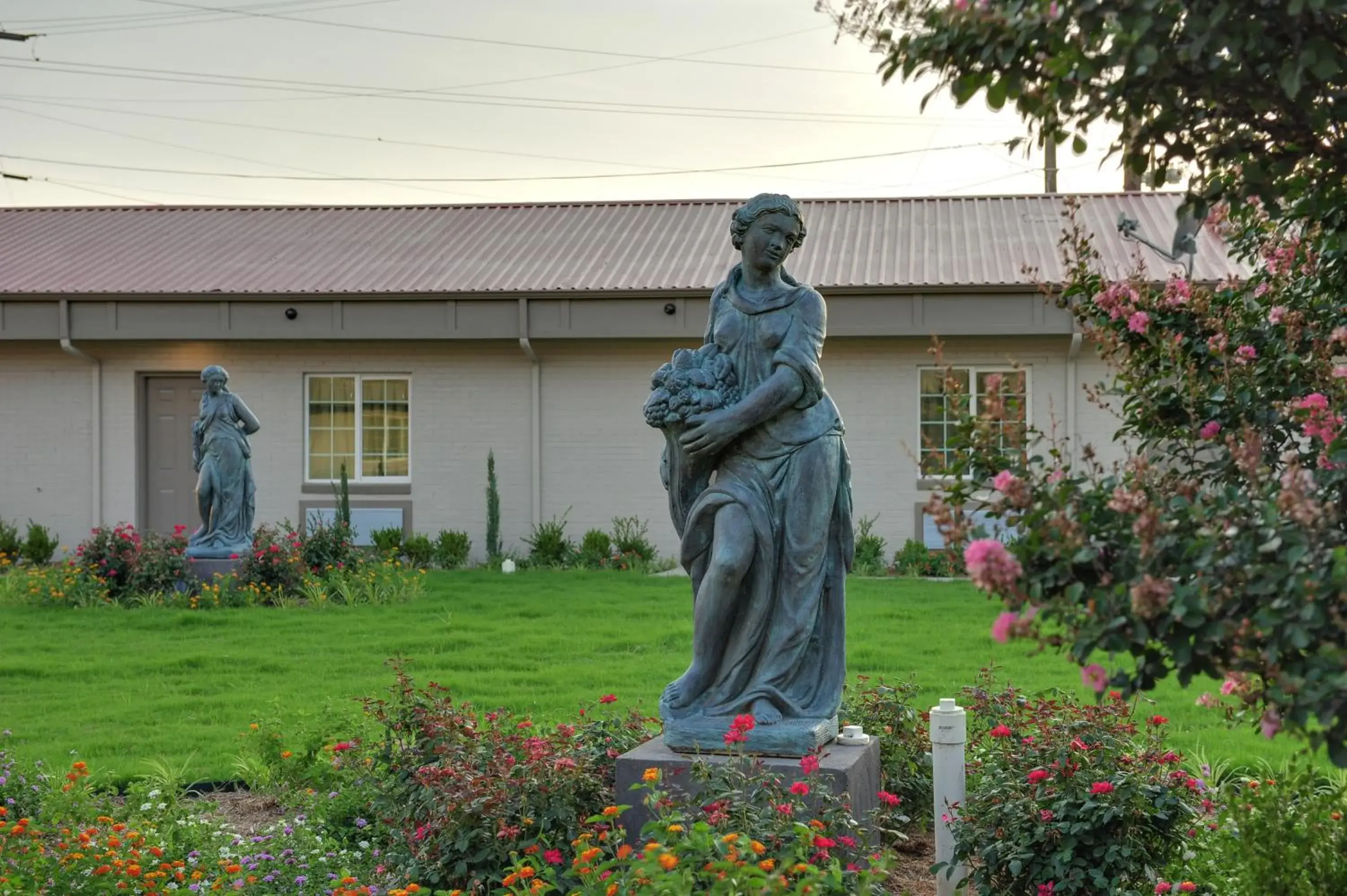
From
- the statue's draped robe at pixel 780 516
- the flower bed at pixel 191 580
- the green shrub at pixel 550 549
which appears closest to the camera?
the statue's draped robe at pixel 780 516

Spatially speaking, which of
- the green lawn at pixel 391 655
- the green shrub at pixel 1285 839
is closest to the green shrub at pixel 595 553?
the green lawn at pixel 391 655

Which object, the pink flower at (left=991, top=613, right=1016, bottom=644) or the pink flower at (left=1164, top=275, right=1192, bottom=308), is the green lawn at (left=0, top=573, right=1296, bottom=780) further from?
the pink flower at (left=991, top=613, right=1016, bottom=644)

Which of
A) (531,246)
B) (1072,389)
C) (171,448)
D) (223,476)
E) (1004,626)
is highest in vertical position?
(531,246)

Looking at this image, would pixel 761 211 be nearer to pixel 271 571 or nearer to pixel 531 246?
pixel 271 571

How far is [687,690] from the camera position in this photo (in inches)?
216

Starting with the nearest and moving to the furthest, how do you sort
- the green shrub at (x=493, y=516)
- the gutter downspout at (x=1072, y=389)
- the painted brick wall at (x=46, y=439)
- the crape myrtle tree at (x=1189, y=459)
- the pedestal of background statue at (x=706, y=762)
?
the crape myrtle tree at (x=1189, y=459) < the pedestal of background statue at (x=706, y=762) < the gutter downspout at (x=1072, y=389) < the green shrub at (x=493, y=516) < the painted brick wall at (x=46, y=439)

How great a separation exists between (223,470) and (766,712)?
11.3 m

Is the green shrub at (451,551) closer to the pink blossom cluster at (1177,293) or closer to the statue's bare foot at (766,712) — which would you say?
the statue's bare foot at (766,712)

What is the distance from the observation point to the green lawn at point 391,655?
8.27 m

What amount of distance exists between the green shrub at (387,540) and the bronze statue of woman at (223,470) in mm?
2846

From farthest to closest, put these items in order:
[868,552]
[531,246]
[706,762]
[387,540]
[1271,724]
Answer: [531,246] → [387,540] → [868,552] → [706,762] → [1271,724]

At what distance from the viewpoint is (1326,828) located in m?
4.35

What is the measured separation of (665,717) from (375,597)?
30.1 feet

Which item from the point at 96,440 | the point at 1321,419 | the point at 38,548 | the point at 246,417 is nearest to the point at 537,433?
the point at 246,417
